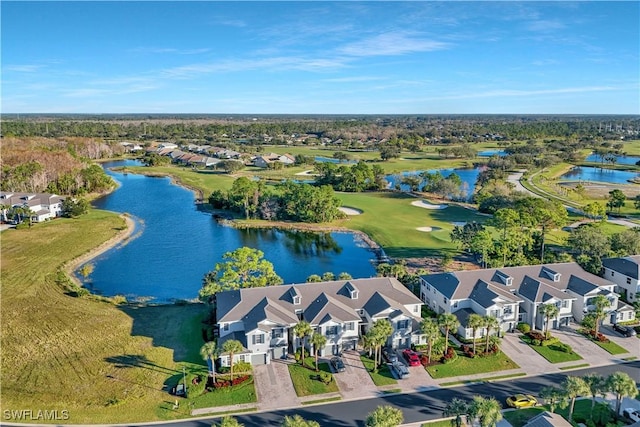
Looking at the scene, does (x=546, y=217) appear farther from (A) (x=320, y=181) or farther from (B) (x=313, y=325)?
(A) (x=320, y=181)

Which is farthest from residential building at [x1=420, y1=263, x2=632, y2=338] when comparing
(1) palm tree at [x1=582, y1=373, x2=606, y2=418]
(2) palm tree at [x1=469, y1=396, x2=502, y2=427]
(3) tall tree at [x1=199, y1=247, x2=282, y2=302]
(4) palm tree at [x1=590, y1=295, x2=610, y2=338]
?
(3) tall tree at [x1=199, y1=247, x2=282, y2=302]

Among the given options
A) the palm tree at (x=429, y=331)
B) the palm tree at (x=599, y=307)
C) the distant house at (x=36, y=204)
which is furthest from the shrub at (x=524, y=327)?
the distant house at (x=36, y=204)

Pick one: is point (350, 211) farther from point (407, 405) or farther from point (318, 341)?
point (407, 405)

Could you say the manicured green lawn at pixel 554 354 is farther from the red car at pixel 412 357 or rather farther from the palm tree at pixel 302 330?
the palm tree at pixel 302 330

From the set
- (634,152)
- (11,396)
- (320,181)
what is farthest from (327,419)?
(634,152)

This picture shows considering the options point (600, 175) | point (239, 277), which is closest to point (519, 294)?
point (239, 277)

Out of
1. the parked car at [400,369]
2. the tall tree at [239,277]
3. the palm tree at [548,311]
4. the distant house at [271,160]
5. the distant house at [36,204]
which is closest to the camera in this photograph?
the parked car at [400,369]
